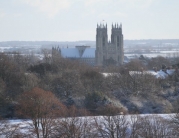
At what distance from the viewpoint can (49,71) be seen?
43.5 meters

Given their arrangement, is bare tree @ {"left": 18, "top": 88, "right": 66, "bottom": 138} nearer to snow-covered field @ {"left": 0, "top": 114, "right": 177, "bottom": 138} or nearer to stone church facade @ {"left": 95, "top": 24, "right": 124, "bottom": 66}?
snow-covered field @ {"left": 0, "top": 114, "right": 177, "bottom": 138}

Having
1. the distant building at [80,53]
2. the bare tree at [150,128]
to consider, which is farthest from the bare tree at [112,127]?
the distant building at [80,53]

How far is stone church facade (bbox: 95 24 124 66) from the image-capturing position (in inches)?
3558

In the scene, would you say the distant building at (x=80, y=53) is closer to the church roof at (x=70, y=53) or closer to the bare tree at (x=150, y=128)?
the church roof at (x=70, y=53)

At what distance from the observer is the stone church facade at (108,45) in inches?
3558

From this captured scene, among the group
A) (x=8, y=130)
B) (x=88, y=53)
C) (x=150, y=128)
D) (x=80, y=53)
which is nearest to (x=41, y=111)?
(x=8, y=130)

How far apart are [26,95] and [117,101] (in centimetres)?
998

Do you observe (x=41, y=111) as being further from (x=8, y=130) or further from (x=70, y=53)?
(x=70, y=53)

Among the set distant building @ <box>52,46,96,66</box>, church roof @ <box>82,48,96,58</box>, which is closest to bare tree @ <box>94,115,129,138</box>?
distant building @ <box>52,46,96,66</box>

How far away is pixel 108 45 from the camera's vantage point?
299 feet

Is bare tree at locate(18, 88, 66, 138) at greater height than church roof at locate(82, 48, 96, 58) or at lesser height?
greater

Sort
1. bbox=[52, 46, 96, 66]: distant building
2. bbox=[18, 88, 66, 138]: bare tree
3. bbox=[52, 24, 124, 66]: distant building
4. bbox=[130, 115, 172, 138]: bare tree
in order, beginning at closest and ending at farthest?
1. bbox=[130, 115, 172, 138]: bare tree
2. bbox=[18, 88, 66, 138]: bare tree
3. bbox=[52, 24, 124, 66]: distant building
4. bbox=[52, 46, 96, 66]: distant building

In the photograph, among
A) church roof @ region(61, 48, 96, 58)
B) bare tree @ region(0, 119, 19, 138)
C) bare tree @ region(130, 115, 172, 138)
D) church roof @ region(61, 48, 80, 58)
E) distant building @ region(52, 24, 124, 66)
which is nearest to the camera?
bare tree @ region(130, 115, 172, 138)

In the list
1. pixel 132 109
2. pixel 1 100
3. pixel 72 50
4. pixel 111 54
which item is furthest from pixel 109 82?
pixel 72 50
